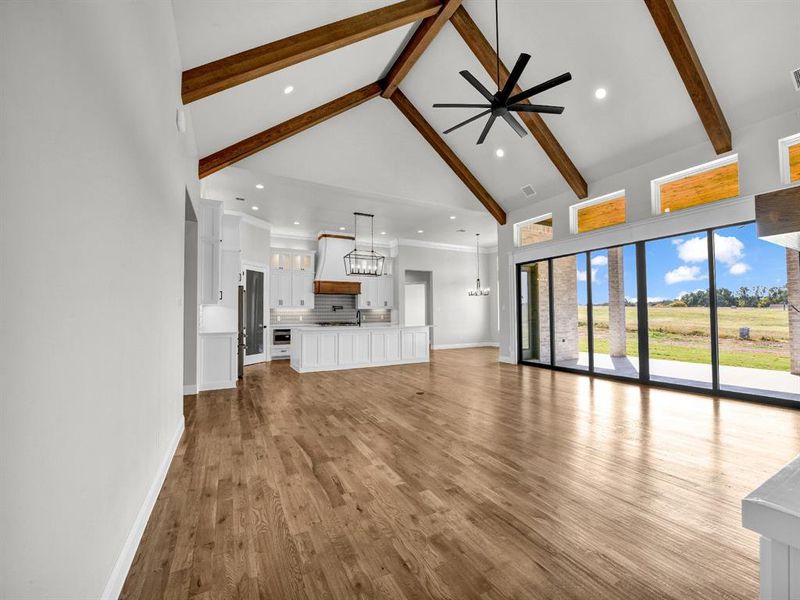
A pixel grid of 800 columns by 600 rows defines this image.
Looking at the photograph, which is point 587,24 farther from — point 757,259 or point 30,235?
point 30,235

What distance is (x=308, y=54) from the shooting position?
12.3 ft

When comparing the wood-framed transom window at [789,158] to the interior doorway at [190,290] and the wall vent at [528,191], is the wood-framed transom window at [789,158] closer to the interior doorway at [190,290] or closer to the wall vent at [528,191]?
the wall vent at [528,191]

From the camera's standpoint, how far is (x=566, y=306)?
7.12 metres

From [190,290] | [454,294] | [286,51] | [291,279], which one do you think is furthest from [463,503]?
[454,294]

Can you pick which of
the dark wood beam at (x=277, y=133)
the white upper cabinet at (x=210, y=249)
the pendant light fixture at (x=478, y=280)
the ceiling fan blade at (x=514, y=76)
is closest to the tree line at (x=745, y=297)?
the ceiling fan blade at (x=514, y=76)

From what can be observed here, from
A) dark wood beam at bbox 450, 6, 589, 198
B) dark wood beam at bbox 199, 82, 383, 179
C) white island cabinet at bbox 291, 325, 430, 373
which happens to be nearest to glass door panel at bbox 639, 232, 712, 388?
dark wood beam at bbox 450, 6, 589, 198

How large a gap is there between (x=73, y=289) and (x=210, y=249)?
443 centimetres

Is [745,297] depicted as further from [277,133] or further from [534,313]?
[277,133]

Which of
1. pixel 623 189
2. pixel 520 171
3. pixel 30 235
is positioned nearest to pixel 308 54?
pixel 30 235

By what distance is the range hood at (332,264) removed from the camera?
9.79 metres

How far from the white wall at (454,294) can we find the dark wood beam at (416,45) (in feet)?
17.4

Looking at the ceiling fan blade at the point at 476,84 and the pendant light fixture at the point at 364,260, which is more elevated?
the ceiling fan blade at the point at 476,84

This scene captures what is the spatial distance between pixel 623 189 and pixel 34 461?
7.05 m

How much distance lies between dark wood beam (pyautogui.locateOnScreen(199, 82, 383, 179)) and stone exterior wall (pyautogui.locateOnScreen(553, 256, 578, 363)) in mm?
4837
